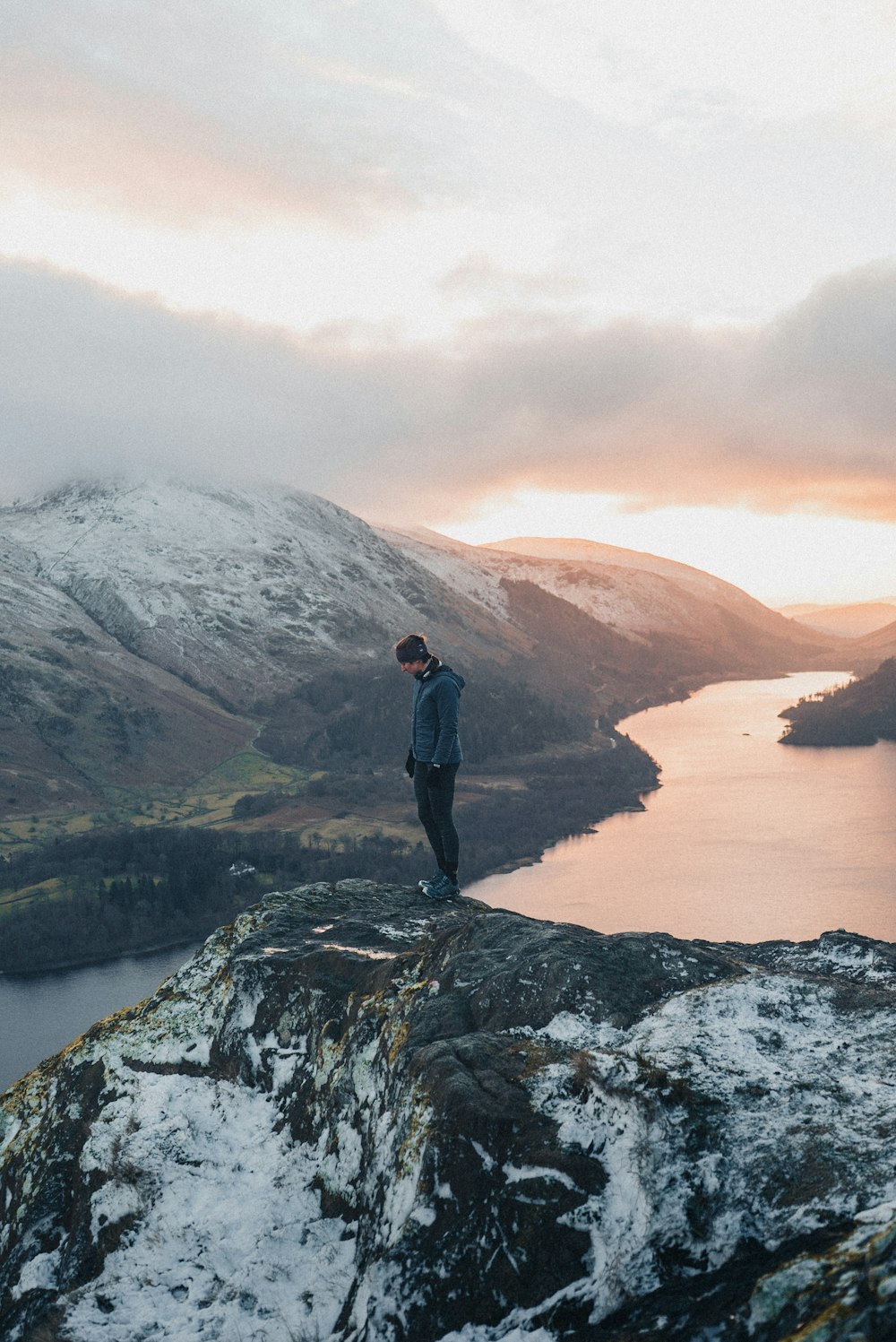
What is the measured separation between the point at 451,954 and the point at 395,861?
114 m

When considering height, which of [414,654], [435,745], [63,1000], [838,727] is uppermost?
[414,654]

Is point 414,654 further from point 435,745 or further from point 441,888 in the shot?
point 441,888

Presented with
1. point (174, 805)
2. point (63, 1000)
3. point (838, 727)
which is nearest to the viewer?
point (63, 1000)

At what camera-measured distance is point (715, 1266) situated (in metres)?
5.27

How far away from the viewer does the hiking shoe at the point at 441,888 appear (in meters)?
12.6

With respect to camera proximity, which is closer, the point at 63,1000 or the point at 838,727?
the point at 63,1000

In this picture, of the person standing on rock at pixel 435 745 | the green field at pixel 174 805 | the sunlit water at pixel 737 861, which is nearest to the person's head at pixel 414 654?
the person standing on rock at pixel 435 745

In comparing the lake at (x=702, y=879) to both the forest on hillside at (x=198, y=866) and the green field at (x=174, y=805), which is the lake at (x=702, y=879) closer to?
the forest on hillside at (x=198, y=866)

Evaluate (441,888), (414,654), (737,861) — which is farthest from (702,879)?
(414,654)

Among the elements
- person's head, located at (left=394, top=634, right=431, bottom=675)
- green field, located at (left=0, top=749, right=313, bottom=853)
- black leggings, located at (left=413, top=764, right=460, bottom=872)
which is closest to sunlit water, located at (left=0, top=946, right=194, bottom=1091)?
green field, located at (left=0, top=749, right=313, bottom=853)

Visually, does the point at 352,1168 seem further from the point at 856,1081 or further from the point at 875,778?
the point at 875,778

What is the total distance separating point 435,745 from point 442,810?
1.05m

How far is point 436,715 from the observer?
12.5 metres

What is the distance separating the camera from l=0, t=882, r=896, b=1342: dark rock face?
536 cm
